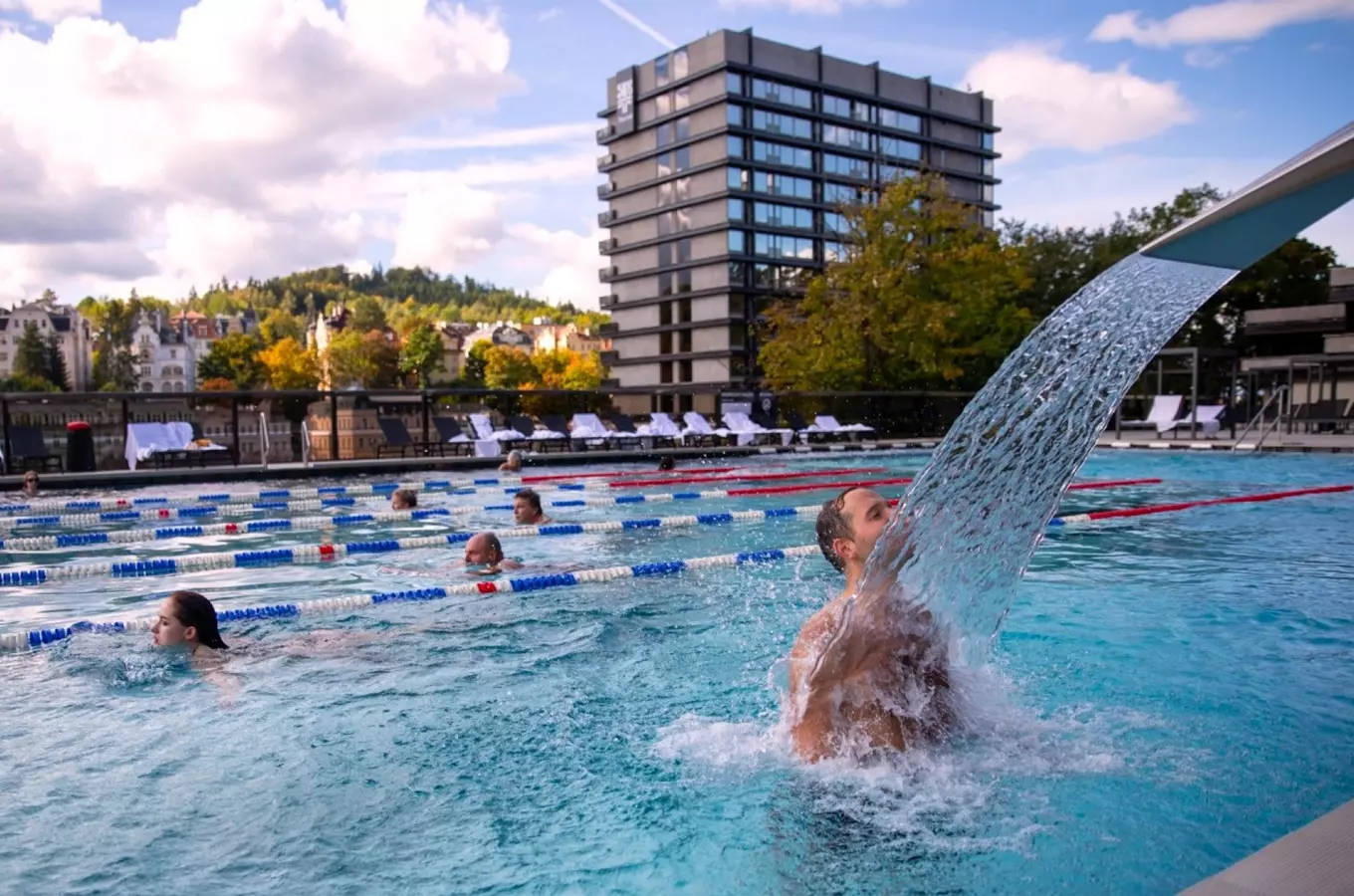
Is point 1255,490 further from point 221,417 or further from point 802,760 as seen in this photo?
point 221,417

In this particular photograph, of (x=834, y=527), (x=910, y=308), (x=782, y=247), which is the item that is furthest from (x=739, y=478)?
(x=782, y=247)

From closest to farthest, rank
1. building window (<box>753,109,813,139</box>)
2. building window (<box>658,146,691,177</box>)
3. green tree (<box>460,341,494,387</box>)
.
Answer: building window (<box>753,109,813,139</box>), building window (<box>658,146,691,177</box>), green tree (<box>460,341,494,387</box>)

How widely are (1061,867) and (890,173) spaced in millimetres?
72785

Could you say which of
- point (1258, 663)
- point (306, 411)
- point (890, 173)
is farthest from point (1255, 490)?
point (890, 173)

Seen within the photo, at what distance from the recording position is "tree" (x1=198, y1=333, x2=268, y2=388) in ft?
326

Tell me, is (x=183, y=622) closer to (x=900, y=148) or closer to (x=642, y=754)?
(x=642, y=754)

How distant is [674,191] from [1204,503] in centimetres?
5938

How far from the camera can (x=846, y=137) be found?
70.6 meters

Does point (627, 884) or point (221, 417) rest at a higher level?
point (221, 417)

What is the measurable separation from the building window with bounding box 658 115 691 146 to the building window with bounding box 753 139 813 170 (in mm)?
5037

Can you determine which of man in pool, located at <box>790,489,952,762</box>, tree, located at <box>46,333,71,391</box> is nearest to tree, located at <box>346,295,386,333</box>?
tree, located at <box>46,333,71,391</box>

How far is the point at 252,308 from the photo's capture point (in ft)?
586

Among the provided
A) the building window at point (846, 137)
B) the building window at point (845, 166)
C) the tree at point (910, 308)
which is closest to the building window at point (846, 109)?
the building window at point (846, 137)

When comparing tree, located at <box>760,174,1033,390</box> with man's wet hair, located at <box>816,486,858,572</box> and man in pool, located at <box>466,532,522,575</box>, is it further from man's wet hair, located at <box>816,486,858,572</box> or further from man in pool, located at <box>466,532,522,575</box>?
man's wet hair, located at <box>816,486,858,572</box>
